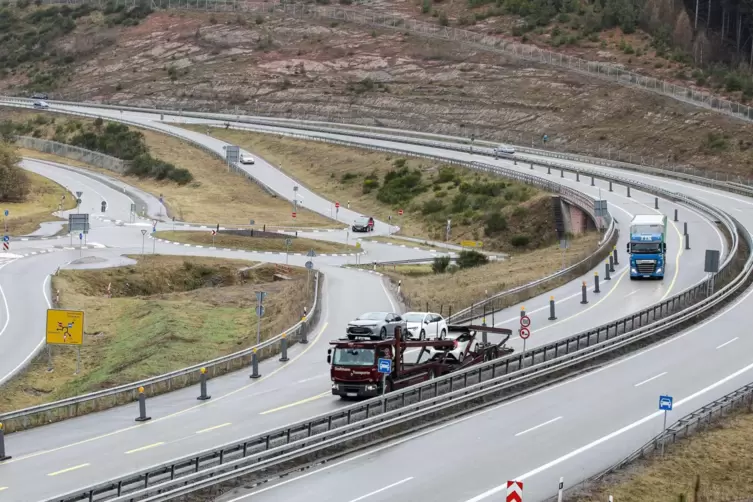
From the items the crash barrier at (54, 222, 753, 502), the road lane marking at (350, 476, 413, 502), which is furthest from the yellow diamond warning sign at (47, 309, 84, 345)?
the road lane marking at (350, 476, 413, 502)

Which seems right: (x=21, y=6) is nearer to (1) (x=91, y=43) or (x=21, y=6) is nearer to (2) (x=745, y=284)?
(1) (x=91, y=43)

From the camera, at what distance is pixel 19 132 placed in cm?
13400

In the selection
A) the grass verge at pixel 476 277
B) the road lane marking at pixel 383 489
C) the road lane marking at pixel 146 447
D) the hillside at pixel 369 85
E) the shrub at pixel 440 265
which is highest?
the hillside at pixel 369 85

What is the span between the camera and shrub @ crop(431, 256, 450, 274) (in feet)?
203

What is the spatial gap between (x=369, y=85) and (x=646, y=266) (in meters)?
91.7

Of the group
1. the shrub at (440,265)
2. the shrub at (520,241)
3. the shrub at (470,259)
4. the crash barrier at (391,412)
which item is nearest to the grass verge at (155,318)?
the shrub at (440,265)

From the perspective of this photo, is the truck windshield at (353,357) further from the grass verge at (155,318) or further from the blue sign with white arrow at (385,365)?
the grass verge at (155,318)

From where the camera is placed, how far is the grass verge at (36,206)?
7562 centimetres

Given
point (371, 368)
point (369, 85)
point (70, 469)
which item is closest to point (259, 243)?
point (371, 368)

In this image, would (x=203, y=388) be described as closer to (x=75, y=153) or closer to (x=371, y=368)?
(x=371, y=368)

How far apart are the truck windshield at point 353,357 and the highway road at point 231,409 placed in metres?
1.36

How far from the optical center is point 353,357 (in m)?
30.6

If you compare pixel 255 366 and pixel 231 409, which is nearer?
pixel 231 409

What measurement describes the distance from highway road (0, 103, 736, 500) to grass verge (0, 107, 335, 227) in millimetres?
30760
